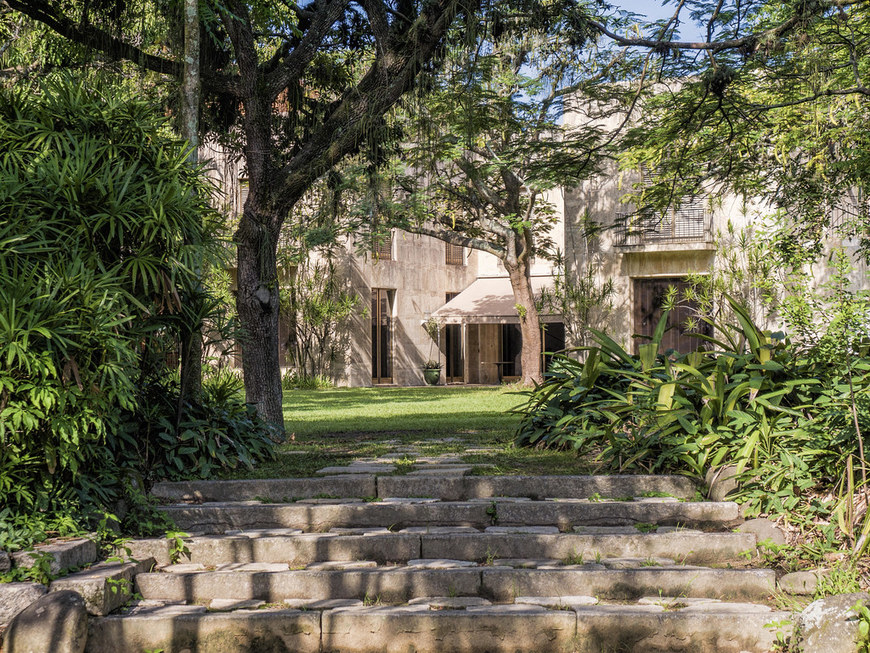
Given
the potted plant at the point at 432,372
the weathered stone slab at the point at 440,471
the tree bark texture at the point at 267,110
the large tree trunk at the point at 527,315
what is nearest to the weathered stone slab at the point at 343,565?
the weathered stone slab at the point at 440,471

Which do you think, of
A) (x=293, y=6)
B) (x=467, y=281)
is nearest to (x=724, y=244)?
(x=467, y=281)

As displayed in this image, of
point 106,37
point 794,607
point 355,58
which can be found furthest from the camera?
point 355,58

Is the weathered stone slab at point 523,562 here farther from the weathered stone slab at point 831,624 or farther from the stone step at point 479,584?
the weathered stone slab at point 831,624

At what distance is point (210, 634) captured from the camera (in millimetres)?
4344

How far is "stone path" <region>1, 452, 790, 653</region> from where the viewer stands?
14.1 ft

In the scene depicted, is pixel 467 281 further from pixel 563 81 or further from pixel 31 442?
pixel 31 442

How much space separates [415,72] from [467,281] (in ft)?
72.6

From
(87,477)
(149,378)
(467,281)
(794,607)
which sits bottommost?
(794,607)

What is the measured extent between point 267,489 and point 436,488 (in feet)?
4.01

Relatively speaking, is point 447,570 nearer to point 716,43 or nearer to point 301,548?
point 301,548

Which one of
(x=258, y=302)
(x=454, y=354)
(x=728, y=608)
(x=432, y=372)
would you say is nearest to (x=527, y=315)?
(x=432, y=372)

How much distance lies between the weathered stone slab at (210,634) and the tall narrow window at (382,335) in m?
22.0

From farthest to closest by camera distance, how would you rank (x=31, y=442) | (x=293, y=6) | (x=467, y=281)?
(x=467, y=281), (x=293, y=6), (x=31, y=442)

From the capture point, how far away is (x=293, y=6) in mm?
9570
